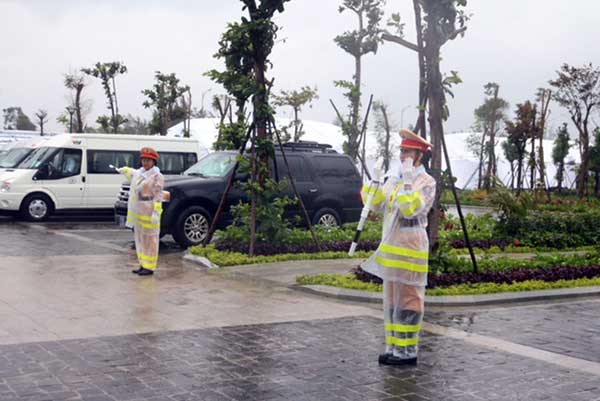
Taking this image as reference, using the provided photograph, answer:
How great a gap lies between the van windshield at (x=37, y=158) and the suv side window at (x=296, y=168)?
7434 mm

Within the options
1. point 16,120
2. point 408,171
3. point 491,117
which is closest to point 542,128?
point 491,117

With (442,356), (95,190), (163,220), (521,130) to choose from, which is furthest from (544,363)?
(521,130)

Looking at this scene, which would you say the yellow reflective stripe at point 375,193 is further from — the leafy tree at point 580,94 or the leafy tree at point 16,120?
the leafy tree at point 16,120

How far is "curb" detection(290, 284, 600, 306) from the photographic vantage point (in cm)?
995

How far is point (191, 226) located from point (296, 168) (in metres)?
2.64

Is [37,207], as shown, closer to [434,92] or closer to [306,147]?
[306,147]

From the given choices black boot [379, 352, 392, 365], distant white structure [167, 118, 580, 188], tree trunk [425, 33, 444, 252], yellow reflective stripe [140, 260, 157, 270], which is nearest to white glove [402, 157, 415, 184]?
black boot [379, 352, 392, 365]

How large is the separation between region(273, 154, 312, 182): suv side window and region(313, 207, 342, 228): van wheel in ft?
2.46

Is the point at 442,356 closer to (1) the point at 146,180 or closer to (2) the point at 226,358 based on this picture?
(2) the point at 226,358

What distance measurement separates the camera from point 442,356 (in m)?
7.24

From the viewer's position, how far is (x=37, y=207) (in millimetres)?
20625

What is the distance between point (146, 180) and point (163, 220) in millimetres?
3620

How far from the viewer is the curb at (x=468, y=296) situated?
9953 mm

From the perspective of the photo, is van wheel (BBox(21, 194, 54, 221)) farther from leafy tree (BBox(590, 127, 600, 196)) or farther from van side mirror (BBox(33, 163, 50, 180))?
leafy tree (BBox(590, 127, 600, 196))
